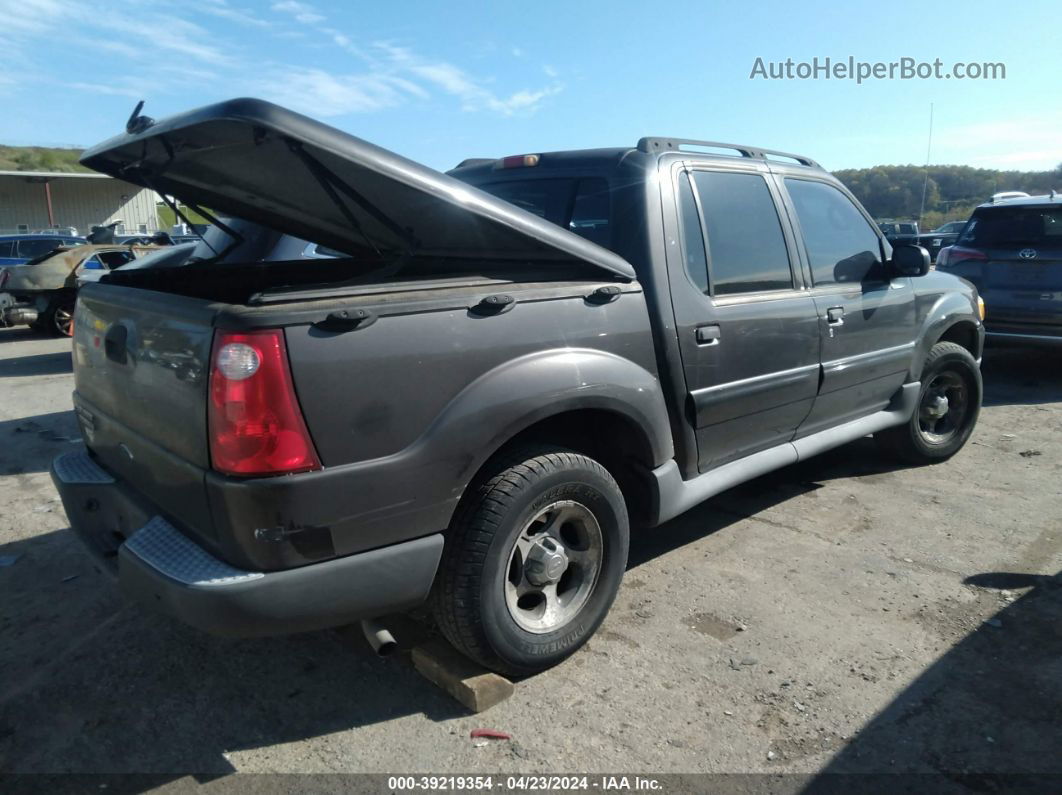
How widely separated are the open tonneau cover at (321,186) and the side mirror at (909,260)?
228cm

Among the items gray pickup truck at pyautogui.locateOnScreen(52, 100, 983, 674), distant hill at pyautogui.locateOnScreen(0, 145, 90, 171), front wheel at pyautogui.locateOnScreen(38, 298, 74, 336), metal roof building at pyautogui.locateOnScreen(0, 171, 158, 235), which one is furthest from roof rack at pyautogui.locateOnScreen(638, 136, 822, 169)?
distant hill at pyautogui.locateOnScreen(0, 145, 90, 171)

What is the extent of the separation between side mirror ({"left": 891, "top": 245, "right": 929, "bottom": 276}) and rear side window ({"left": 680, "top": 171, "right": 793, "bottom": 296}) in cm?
105

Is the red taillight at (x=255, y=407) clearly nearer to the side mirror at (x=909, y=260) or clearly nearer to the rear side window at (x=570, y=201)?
the rear side window at (x=570, y=201)

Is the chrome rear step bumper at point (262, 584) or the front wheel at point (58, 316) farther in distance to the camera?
the front wheel at point (58, 316)

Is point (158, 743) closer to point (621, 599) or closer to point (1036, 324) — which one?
point (621, 599)

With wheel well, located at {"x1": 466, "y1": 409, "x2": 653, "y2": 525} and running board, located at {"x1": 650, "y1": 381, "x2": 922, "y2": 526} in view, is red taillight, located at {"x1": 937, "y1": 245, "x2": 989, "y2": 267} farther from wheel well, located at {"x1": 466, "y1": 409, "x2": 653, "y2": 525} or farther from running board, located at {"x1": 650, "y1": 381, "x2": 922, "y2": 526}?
wheel well, located at {"x1": 466, "y1": 409, "x2": 653, "y2": 525}

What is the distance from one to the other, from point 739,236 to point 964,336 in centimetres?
275

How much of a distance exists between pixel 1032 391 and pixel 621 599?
644cm

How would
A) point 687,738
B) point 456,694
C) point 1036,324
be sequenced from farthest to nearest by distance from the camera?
point 1036,324 → point 456,694 → point 687,738

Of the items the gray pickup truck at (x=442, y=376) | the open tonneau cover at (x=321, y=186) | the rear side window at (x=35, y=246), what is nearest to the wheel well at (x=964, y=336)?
the gray pickup truck at (x=442, y=376)

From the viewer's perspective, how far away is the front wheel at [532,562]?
2.67m

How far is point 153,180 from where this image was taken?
3.42m

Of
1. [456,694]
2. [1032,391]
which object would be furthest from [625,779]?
[1032,391]

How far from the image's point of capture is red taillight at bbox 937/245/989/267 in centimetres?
830
